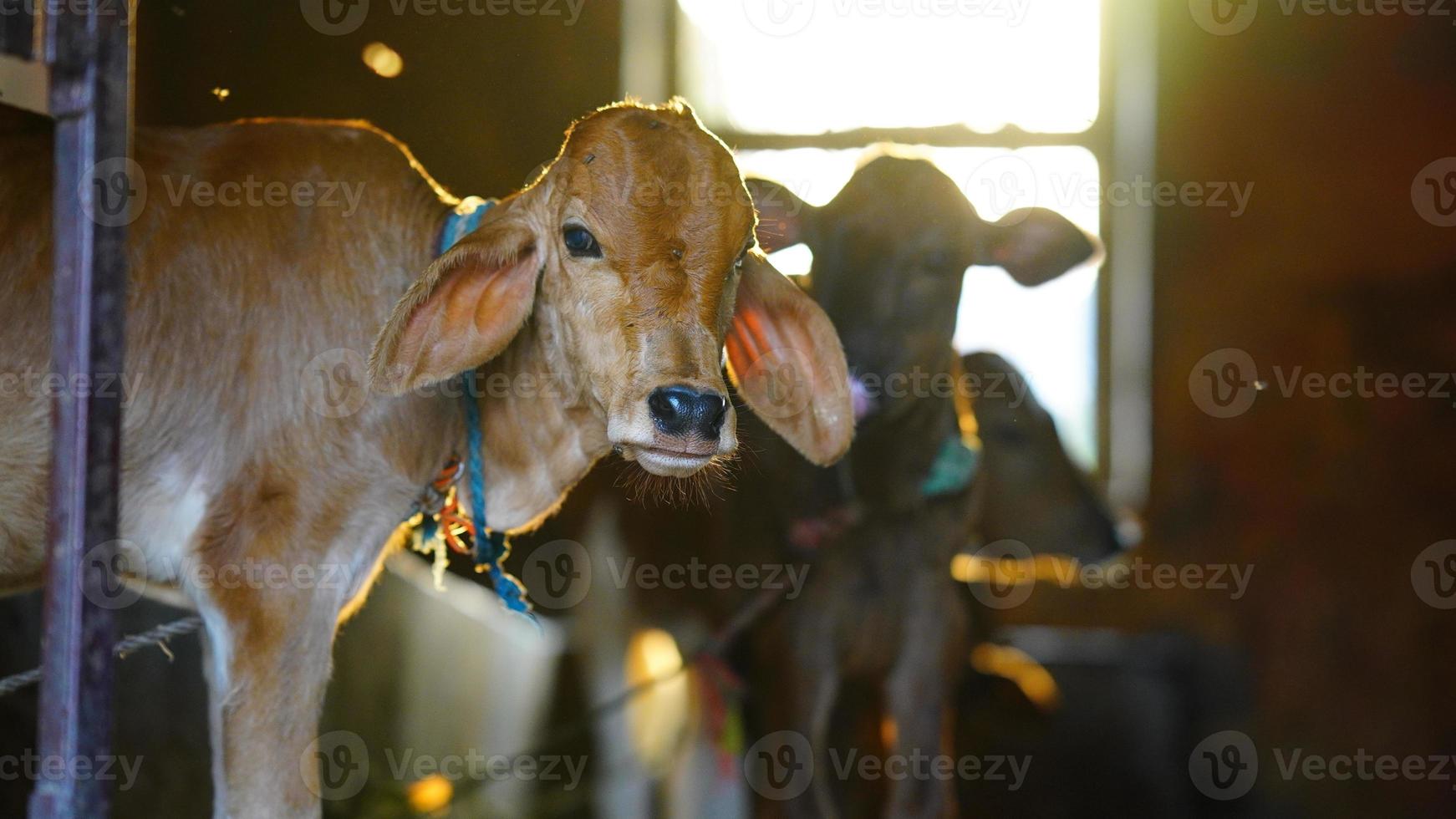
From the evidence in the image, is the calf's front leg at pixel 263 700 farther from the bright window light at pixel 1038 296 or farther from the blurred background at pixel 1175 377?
the bright window light at pixel 1038 296

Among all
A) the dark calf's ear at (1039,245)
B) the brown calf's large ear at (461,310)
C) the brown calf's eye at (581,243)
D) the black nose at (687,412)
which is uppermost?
the dark calf's ear at (1039,245)

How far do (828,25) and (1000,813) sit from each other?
3622 millimetres

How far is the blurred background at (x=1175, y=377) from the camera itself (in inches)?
213

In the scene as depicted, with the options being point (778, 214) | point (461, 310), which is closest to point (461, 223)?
point (461, 310)

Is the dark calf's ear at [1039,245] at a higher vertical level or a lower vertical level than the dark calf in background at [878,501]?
higher

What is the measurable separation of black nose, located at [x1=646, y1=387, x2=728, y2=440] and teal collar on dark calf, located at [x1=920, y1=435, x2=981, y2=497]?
1738 mm

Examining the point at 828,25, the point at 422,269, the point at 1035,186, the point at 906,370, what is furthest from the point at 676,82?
the point at 422,269

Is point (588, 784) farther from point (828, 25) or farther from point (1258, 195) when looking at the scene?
point (1258, 195)

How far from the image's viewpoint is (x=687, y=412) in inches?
76.5

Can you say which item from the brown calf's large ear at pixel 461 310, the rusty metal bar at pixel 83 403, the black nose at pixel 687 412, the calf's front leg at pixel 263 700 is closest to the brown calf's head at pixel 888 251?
the brown calf's large ear at pixel 461 310

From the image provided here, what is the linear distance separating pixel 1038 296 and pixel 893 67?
1298 mm

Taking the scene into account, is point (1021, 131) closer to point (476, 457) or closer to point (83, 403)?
point (476, 457)

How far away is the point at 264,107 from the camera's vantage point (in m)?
2.78

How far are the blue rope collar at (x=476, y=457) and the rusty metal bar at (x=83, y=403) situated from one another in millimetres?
805
